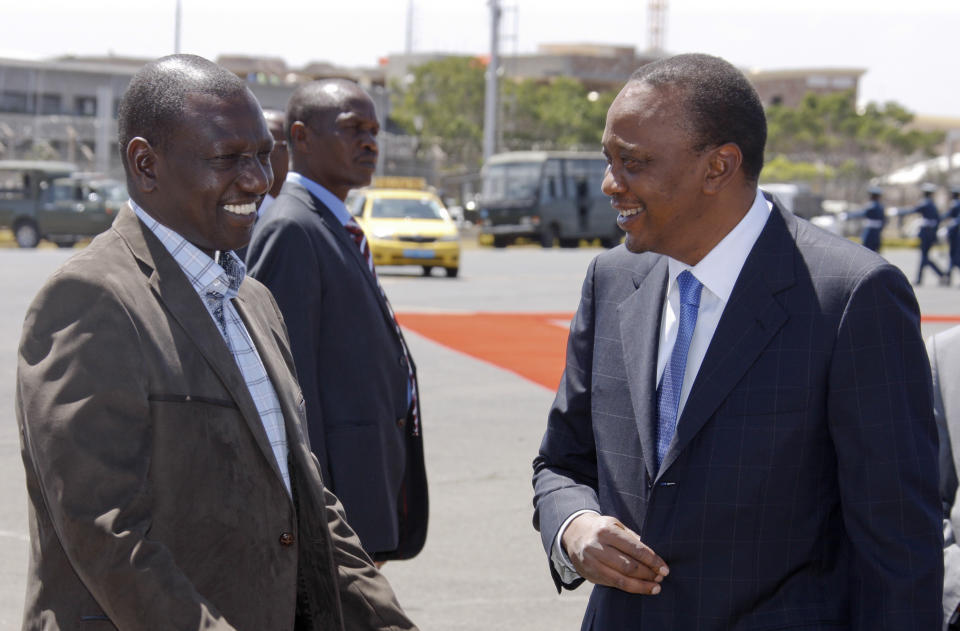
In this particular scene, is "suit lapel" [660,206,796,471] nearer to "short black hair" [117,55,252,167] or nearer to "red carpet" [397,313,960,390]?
"short black hair" [117,55,252,167]

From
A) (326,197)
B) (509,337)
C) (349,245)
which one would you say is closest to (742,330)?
(349,245)

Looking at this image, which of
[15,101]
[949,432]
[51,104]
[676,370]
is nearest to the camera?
[676,370]

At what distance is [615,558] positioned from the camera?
2410 mm

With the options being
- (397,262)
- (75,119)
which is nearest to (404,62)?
(75,119)

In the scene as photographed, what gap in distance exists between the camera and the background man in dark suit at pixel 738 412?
91.0 inches

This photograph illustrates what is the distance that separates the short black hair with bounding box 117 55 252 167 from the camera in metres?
2.39

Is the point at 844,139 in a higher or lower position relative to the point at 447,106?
lower

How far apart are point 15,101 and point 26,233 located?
4804 centimetres

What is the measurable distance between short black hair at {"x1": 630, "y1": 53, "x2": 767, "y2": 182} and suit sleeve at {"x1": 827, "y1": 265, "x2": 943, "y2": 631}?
0.39m

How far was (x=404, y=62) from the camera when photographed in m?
103

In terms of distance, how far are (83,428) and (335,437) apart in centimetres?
192

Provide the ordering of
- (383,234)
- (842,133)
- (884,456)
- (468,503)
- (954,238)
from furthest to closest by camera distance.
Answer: (842,133)
(954,238)
(383,234)
(468,503)
(884,456)

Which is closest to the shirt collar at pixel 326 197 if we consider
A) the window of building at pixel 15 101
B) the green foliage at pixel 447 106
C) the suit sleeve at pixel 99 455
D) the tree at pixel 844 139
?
the suit sleeve at pixel 99 455

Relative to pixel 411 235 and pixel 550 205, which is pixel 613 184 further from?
pixel 550 205
